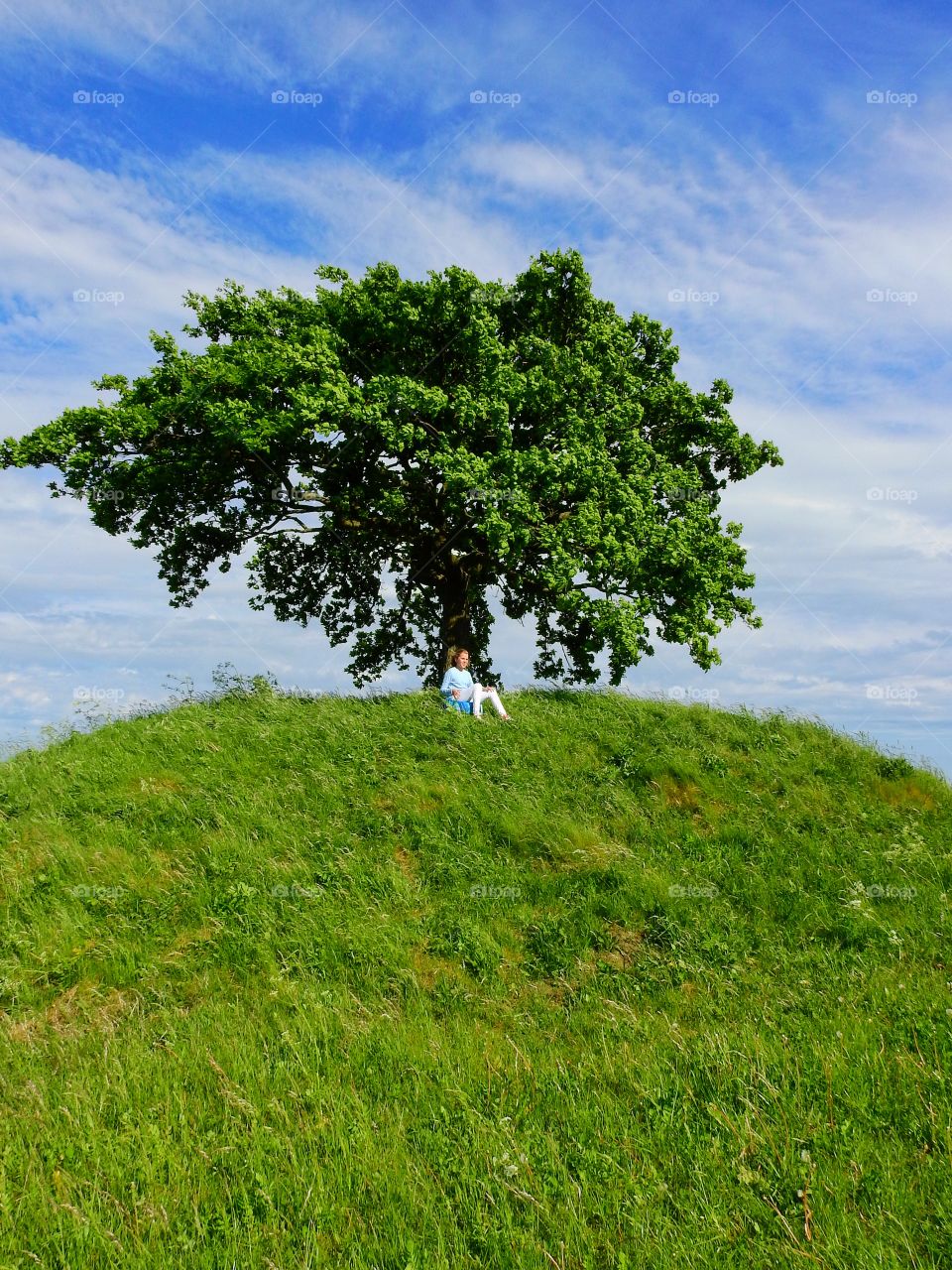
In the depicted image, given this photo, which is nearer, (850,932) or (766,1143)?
(766,1143)

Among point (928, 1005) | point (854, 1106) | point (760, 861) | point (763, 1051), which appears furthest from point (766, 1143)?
point (760, 861)

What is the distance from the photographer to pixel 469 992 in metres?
9.13

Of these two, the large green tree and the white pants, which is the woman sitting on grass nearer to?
the white pants

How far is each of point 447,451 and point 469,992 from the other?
1614 cm

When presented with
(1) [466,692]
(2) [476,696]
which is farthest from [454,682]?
(2) [476,696]

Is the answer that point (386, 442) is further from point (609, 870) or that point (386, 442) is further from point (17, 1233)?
point (17, 1233)

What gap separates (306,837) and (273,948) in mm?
2726

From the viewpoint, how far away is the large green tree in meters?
22.1

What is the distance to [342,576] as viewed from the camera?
29.0 m

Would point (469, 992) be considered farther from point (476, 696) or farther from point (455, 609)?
point (455, 609)

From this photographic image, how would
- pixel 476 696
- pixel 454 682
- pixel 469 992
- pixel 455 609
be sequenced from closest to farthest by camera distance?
pixel 469 992 < pixel 476 696 < pixel 454 682 < pixel 455 609

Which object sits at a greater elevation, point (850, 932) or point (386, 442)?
point (386, 442)

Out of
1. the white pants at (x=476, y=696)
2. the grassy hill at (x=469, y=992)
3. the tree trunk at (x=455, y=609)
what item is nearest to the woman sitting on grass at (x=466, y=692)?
the white pants at (x=476, y=696)

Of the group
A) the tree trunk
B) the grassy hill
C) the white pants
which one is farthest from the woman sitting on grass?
the tree trunk
